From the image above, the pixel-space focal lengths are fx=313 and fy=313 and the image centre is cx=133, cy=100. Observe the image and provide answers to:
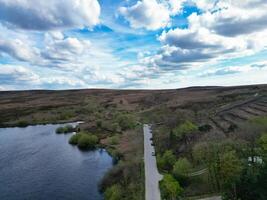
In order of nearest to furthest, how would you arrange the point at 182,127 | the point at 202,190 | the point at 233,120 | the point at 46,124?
the point at 202,190, the point at 182,127, the point at 233,120, the point at 46,124

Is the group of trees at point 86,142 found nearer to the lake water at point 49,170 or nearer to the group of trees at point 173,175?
the lake water at point 49,170

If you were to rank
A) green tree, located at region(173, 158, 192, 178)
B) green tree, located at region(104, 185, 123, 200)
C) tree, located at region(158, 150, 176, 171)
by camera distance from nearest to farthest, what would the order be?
green tree, located at region(104, 185, 123, 200)
green tree, located at region(173, 158, 192, 178)
tree, located at region(158, 150, 176, 171)

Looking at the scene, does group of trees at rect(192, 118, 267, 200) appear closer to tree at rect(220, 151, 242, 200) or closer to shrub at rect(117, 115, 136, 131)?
tree at rect(220, 151, 242, 200)

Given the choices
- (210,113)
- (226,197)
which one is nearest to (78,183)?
(226,197)

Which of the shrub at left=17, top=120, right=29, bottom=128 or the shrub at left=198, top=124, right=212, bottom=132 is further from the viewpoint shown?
the shrub at left=17, top=120, right=29, bottom=128

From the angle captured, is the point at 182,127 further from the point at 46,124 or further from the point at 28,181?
the point at 46,124

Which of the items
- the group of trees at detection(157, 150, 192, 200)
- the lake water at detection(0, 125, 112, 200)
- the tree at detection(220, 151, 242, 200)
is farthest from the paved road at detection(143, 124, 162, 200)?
the tree at detection(220, 151, 242, 200)

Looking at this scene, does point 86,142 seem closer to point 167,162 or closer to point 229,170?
point 167,162

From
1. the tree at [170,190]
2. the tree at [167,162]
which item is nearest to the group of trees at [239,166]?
the tree at [167,162]
